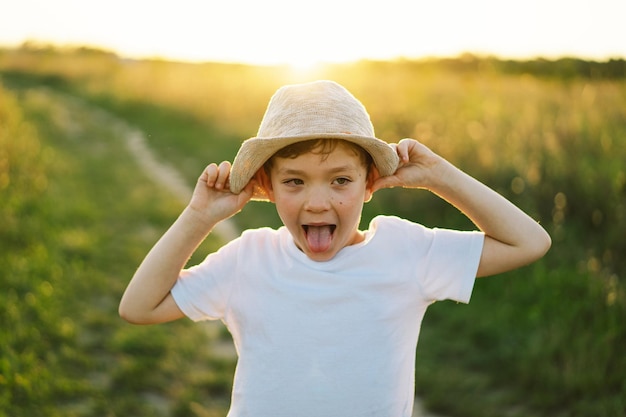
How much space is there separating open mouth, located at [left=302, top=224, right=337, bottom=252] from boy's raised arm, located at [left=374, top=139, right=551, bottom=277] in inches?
8.6

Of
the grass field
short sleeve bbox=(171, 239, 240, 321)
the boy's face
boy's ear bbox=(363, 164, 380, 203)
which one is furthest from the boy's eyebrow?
the grass field

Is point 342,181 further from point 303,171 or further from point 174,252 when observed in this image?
point 174,252

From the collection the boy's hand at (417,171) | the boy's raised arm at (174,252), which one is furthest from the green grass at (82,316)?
the boy's hand at (417,171)

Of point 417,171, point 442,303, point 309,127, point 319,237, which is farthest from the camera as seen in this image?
point 442,303

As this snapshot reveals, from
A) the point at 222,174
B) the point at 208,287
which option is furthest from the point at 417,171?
the point at 208,287

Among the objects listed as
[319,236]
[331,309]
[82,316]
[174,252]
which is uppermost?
[319,236]

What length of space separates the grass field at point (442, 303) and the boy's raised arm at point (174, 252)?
5.63 ft

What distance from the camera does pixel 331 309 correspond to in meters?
1.96

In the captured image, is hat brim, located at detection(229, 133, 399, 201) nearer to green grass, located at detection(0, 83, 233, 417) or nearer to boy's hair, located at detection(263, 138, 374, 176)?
boy's hair, located at detection(263, 138, 374, 176)

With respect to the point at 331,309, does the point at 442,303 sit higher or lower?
higher

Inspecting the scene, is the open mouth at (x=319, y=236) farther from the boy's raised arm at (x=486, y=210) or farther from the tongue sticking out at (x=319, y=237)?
the boy's raised arm at (x=486, y=210)

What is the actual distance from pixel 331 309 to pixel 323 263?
0.15 meters

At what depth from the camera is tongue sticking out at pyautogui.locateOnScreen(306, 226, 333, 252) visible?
1.98 m

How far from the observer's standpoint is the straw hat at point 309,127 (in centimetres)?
190
